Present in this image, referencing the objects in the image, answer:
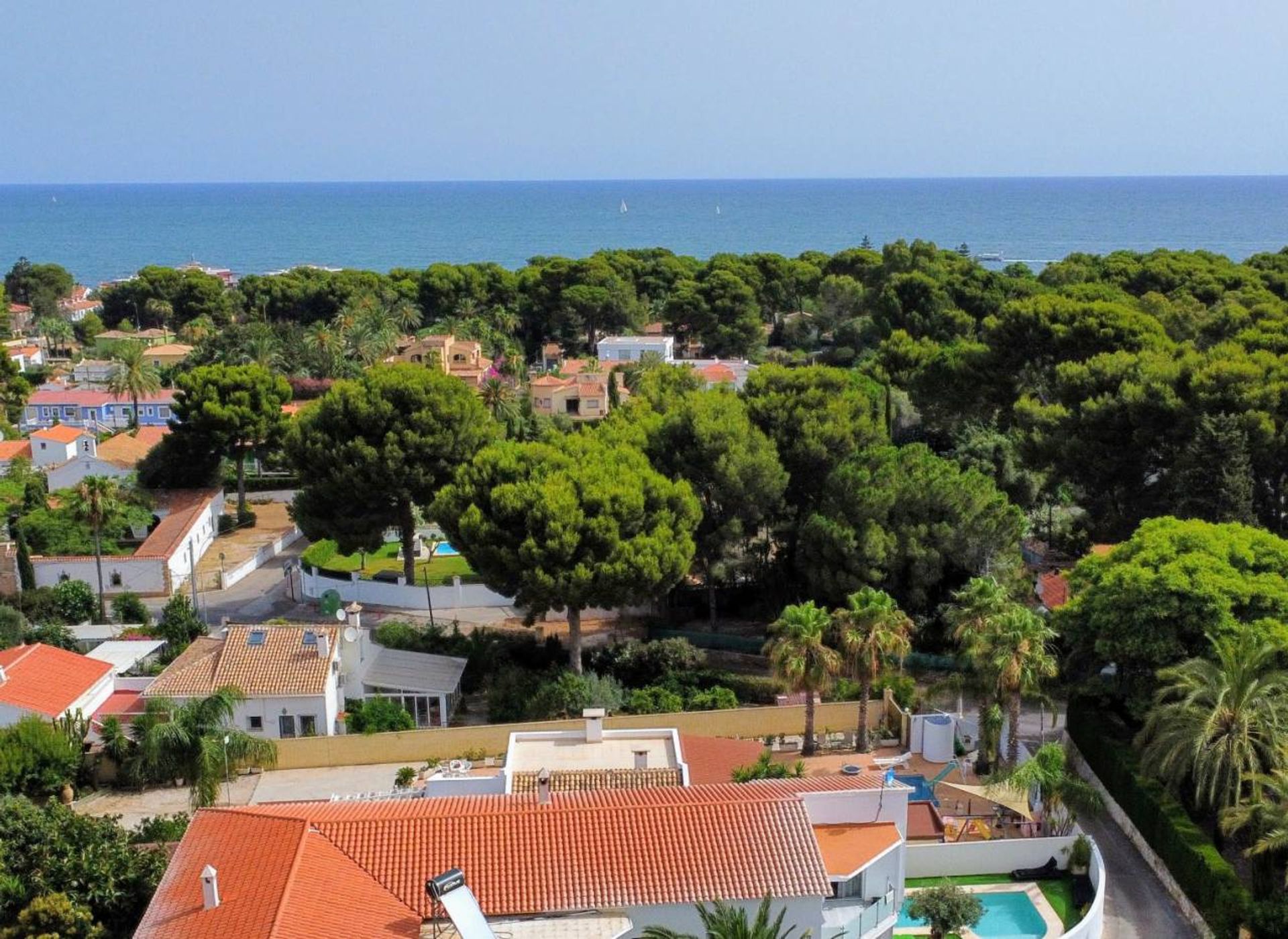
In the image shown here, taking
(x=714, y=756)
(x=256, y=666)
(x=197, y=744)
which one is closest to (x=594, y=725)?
(x=714, y=756)

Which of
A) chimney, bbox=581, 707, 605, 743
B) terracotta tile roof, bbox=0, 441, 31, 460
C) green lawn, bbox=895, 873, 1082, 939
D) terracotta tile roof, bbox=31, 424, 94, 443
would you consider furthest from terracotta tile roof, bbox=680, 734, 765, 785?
terracotta tile roof, bbox=0, 441, 31, 460

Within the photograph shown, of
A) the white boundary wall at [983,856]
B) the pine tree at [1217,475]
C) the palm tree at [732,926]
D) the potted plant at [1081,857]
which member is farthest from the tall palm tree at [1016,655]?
the pine tree at [1217,475]

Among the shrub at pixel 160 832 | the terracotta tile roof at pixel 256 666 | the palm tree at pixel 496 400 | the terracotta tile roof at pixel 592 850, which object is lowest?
the shrub at pixel 160 832

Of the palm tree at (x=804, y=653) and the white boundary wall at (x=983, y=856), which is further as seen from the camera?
the palm tree at (x=804, y=653)

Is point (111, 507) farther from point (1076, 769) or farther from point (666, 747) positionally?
point (1076, 769)

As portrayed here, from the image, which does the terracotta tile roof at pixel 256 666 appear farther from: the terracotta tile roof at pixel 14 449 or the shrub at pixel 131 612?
the terracotta tile roof at pixel 14 449

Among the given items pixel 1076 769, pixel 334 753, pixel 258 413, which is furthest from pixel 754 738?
pixel 258 413

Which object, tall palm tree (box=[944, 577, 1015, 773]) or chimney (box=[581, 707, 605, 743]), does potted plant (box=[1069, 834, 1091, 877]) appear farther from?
chimney (box=[581, 707, 605, 743])
